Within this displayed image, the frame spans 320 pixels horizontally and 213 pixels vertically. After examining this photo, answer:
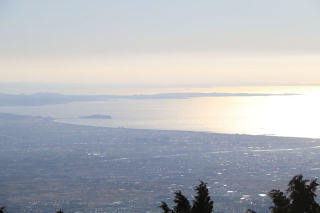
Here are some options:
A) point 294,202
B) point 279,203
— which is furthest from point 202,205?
point 294,202

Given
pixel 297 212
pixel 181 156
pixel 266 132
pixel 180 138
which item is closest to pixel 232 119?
pixel 266 132

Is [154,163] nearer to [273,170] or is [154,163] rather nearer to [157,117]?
[273,170]

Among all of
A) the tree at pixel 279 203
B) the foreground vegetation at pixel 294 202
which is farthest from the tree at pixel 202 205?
the tree at pixel 279 203

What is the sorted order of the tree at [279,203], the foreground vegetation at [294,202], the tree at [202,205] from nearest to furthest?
the tree at [279,203]
the foreground vegetation at [294,202]
the tree at [202,205]

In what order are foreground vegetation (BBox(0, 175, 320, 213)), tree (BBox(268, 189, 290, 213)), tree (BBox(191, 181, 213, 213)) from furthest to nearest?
tree (BBox(191, 181, 213, 213)) → foreground vegetation (BBox(0, 175, 320, 213)) → tree (BBox(268, 189, 290, 213))

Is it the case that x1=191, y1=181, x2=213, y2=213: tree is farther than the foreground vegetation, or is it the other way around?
x1=191, y1=181, x2=213, y2=213: tree

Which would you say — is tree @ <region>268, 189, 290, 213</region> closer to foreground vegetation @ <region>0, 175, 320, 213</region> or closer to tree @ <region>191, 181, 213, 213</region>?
foreground vegetation @ <region>0, 175, 320, 213</region>

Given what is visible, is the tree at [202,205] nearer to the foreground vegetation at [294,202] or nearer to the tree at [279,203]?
the foreground vegetation at [294,202]

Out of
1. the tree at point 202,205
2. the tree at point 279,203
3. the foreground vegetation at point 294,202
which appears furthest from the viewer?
the tree at point 202,205

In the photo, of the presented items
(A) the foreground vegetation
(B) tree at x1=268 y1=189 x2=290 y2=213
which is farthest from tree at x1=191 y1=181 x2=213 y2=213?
(B) tree at x1=268 y1=189 x2=290 y2=213

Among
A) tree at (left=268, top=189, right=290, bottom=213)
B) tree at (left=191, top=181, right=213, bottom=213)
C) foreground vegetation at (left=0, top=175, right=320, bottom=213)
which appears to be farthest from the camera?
tree at (left=191, top=181, right=213, bottom=213)

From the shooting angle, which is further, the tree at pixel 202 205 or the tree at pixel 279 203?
the tree at pixel 202 205

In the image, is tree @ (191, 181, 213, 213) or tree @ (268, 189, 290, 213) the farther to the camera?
tree @ (191, 181, 213, 213)
